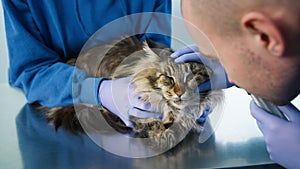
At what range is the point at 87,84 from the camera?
1.05m

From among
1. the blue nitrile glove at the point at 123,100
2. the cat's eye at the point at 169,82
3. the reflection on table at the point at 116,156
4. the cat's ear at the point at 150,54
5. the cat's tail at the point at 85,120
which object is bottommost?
the reflection on table at the point at 116,156

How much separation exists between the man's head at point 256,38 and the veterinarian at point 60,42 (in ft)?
1.41

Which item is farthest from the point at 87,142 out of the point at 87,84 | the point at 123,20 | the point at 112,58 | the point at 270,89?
the point at 270,89

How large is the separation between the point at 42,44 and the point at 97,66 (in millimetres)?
169

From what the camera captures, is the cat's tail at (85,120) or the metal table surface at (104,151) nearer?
the metal table surface at (104,151)

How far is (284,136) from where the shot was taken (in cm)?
93

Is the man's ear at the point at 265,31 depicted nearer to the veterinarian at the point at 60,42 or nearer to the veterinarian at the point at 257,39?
the veterinarian at the point at 257,39

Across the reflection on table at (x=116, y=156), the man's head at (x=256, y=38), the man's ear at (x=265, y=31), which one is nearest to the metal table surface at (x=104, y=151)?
the reflection on table at (x=116, y=156)

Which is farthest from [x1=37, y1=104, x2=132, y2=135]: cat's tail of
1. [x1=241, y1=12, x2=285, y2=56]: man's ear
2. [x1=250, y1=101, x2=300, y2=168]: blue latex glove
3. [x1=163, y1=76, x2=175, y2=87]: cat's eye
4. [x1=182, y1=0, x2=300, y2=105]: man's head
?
[x1=241, y1=12, x2=285, y2=56]: man's ear

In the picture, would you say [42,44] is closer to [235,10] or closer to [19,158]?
[19,158]

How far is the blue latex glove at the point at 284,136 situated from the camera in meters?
0.91

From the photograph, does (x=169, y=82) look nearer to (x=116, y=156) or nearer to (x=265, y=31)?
(x=116, y=156)

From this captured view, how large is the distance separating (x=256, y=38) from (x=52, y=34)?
2.60ft

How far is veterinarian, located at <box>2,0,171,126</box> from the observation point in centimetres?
106
